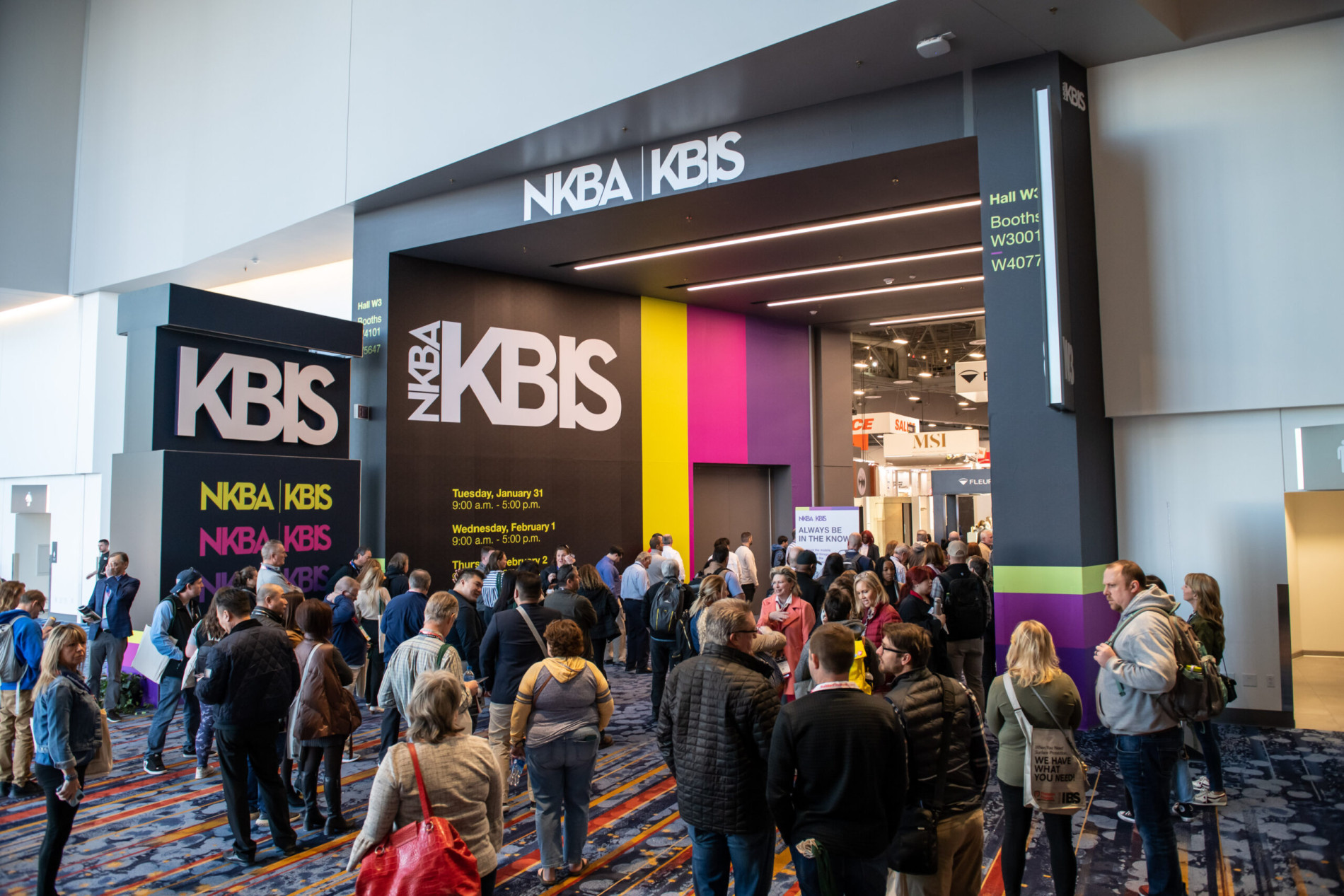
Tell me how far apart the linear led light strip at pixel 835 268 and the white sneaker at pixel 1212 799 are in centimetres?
636

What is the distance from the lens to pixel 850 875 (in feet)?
8.94

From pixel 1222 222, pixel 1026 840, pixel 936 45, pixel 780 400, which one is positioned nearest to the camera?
pixel 1026 840

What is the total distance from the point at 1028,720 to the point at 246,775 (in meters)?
3.82

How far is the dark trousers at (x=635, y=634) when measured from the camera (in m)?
9.36

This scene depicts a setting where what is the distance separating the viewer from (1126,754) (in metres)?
3.78

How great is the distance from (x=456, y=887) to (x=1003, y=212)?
6.53 meters

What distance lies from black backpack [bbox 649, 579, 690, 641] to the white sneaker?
3518mm

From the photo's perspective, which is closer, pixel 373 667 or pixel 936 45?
pixel 936 45

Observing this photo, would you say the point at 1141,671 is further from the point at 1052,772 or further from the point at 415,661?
the point at 415,661

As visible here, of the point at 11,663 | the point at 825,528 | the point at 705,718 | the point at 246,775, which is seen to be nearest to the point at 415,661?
the point at 246,775

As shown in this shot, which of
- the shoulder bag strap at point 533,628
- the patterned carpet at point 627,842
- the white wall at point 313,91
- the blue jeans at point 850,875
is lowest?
the patterned carpet at point 627,842

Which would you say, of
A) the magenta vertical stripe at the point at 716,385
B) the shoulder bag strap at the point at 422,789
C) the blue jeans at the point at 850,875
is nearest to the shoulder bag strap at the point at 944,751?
the blue jeans at the point at 850,875

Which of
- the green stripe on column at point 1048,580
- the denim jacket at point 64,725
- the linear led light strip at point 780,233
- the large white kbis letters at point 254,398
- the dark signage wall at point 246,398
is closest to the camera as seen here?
the denim jacket at point 64,725

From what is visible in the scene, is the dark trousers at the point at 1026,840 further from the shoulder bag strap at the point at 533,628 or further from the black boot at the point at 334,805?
the black boot at the point at 334,805
